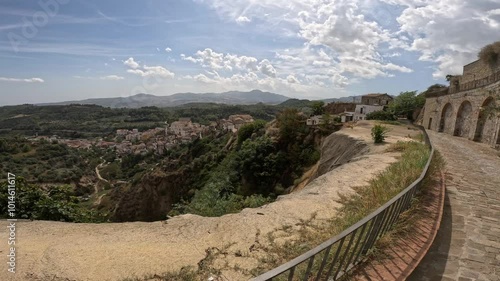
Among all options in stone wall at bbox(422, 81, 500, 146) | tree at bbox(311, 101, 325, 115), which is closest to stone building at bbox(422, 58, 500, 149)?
stone wall at bbox(422, 81, 500, 146)

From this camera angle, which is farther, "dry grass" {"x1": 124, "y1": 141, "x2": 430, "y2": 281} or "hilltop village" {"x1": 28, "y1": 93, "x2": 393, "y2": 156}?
"hilltop village" {"x1": 28, "y1": 93, "x2": 393, "y2": 156}

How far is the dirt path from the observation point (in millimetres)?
3375

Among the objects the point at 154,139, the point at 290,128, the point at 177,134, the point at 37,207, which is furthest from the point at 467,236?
the point at 177,134

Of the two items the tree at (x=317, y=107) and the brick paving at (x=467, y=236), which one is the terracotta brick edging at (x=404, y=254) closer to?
the brick paving at (x=467, y=236)

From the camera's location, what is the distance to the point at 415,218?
14.9ft

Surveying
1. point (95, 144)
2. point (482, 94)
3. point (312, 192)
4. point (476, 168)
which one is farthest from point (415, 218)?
point (95, 144)

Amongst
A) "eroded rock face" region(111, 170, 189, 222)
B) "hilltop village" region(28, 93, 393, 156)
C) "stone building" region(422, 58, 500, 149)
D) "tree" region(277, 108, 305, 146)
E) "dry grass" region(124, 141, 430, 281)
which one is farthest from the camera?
"hilltop village" region(28, 93, 393, 156)

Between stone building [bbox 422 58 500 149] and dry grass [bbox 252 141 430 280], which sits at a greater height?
stone building [bbox 422 58 500 149]

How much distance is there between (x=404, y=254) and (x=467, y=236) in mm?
1710

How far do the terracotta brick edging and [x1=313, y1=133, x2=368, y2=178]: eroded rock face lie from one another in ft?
27.5

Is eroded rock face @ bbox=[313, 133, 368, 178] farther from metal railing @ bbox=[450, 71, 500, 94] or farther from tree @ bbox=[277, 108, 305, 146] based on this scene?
metal railing @ bbox=[450, 71, 500, 94]

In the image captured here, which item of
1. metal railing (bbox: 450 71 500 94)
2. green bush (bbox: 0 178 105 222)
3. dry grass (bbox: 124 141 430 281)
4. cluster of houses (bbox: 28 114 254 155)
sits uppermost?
metal railing (bbox: 450 71 500 94)

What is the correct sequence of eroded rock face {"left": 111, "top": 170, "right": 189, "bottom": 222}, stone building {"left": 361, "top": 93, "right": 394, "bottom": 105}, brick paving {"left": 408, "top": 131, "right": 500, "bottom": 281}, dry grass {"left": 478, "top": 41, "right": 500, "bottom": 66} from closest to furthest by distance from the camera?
brick paving {"left": 408, "top": 131, "right": 500, "bottom": 281}, dry grass {"left": 478, "top": 41, "right": 500, "bottom": 66}, eroded rock face {"left": 111, "top": 170, "right": 189, "bottom": 222}, stone building {"left": 361, "top": 93, "right": 394, "bottom": 105}

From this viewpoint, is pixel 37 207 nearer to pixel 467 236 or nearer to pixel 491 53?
pixel 467 236
